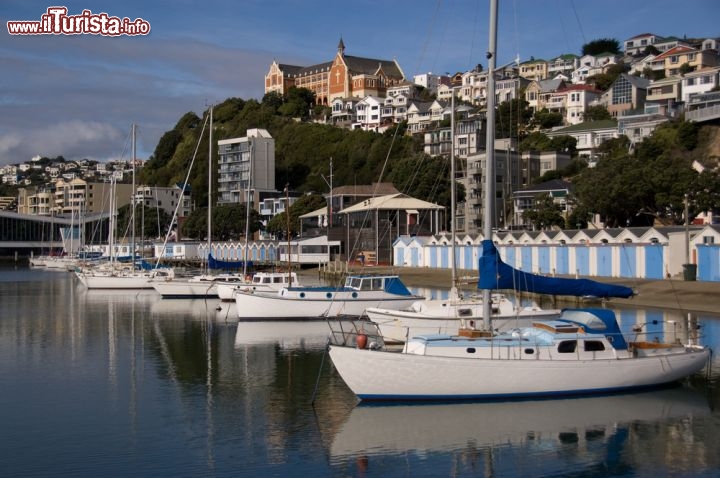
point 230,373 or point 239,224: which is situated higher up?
point 239,224

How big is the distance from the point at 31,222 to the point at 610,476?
182 meters

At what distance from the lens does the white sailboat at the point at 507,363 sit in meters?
23.1

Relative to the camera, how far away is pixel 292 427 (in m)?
21.9

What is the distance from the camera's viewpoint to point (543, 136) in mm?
134500

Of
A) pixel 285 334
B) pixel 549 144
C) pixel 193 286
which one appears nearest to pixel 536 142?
pixel 549 144

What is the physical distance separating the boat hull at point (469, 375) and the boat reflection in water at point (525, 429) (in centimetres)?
37

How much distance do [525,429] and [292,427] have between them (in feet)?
21.7

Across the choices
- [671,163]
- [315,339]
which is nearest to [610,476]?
[315,339]

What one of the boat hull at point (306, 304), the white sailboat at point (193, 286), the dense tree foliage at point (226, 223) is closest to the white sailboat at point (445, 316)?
the boat hull at point (306, 304)

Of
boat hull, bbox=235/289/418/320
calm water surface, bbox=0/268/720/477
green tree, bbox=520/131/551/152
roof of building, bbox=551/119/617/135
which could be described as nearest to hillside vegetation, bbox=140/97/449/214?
green tree, bbox=520/131/551/152

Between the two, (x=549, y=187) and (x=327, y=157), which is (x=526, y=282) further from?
(x=327, y=157)

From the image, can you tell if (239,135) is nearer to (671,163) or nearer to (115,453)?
(671,163)

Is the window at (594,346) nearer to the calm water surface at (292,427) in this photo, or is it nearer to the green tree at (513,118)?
the calm water surface at (292,427)

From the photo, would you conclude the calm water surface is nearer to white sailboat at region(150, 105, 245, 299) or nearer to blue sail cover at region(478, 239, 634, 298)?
blue sail cover at region(478, 239, 634, 298)
